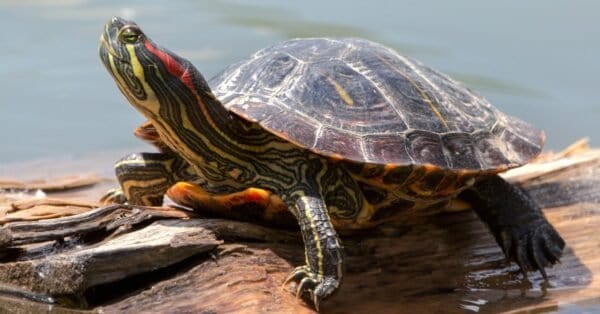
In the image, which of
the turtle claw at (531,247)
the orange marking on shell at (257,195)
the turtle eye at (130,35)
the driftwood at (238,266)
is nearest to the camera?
the driftwood at (238,266)

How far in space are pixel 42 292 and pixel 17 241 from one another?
22 centimetres

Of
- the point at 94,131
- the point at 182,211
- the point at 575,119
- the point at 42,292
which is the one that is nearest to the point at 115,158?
Answer: the point at 94,131

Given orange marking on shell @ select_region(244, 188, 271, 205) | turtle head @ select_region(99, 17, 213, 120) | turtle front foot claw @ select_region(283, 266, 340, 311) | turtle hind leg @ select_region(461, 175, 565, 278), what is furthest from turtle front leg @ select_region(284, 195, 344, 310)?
turtle hind leg @ select_region(461, 175, 565, 278)

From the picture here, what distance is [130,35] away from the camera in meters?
3.28

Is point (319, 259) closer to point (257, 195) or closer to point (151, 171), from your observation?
point (257, 195)

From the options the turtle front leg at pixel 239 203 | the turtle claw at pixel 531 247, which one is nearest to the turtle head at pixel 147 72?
the turtle front leg at pixel 239 203

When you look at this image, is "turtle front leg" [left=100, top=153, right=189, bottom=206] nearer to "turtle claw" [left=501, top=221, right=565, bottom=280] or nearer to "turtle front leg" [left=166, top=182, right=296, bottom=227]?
"turtle front leg" [left=166, top=182, right=296, bottom=227]

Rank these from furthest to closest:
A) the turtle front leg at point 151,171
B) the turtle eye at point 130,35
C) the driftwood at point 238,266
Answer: the turtle front leg at point 151,171 → the turtle eye at point 130,35 → the driftwood at point 238,266

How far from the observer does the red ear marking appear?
3.29 metres

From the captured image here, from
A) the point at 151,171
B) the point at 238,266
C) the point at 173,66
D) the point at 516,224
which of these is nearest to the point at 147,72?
the point at 173,66

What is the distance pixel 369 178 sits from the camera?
11.6 ft

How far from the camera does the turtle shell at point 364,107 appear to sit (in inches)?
135

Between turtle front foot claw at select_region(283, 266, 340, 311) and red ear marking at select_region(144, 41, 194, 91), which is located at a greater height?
Answer: red ear marking at select_region(144, 41, 194, 91)

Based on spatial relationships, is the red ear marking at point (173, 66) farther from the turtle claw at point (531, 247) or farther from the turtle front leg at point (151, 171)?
the turtle claw at point (531, 247)
